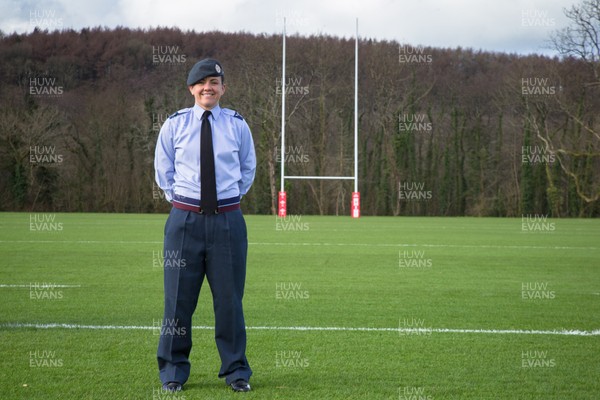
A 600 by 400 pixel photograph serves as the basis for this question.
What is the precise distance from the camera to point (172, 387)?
4.48 metres

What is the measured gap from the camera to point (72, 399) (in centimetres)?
433

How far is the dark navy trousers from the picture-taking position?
4492 millimetres

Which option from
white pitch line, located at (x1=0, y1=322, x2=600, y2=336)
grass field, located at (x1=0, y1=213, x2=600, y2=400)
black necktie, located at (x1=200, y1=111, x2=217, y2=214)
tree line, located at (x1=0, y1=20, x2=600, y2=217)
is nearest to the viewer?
black necktie, located at (x1=200, y1=111, x2=217, y2=214)

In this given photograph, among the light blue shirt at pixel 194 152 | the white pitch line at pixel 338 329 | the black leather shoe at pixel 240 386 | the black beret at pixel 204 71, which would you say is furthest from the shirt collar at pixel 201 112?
the white pitch line at pixel 338 329

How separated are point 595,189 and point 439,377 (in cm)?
3662

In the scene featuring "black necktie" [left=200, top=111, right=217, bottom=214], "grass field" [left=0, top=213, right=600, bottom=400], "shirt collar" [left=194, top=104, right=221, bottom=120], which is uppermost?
"shirt collar" [left=194, top=104, right=221, bottom=120]

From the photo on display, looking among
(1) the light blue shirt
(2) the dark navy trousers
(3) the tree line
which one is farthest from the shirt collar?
(3) the tree line

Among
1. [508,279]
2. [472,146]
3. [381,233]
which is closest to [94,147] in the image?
[472,146]

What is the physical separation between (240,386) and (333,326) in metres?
2.29

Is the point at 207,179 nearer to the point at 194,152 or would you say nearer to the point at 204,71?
the point at 194,152

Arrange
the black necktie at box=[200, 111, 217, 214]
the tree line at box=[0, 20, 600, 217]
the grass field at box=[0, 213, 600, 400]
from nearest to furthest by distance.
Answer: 1. the black necktie at box=[200, 111, 217, 214]
2. the grass field at box=[0, 213, 600, 400]
3. the tree line at box=[0, 20, 600, 217]

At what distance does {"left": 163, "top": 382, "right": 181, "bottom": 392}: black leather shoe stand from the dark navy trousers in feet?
0.07

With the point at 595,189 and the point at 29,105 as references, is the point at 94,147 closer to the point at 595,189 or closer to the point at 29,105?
the point at 29,105

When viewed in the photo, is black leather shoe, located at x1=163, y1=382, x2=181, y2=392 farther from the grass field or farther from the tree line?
the tree line
